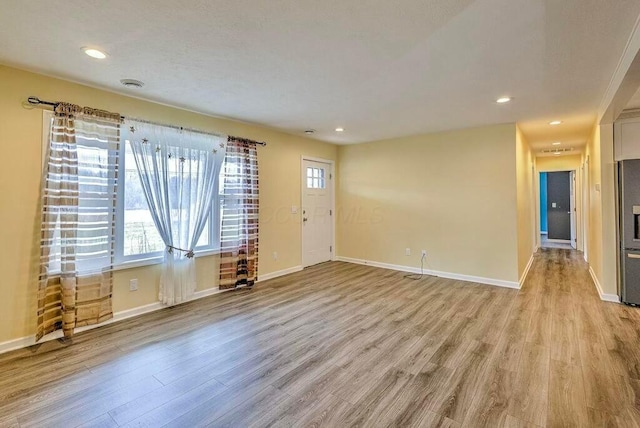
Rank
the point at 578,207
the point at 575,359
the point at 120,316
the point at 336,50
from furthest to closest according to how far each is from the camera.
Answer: the point at 578,207 < the point at 120,316 < the point at 575,359 < the point at 336,50

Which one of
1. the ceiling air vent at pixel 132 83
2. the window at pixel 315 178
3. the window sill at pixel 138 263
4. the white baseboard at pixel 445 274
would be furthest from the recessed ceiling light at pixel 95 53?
the white baseboard at pixel 445 274

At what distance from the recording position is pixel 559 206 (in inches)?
343

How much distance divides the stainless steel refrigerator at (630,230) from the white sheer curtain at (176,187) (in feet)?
17.2

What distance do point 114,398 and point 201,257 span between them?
2181mm

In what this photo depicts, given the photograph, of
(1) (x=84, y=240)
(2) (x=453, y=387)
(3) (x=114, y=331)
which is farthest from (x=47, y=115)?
(2) (x=453, y=387)

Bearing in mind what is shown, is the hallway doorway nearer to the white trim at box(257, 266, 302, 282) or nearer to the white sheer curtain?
the white trim at box(257, 266, 302, 282)

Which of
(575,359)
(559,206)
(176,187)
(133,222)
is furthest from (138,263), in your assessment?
(559,206)

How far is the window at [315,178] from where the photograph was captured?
19.1 ft

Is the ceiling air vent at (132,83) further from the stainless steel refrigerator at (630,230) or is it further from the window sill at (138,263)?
the stainless steel refrigerator at (630,230)

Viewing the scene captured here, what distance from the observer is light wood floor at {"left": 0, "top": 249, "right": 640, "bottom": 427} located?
1832 mm

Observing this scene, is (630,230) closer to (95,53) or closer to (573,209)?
(573,209)

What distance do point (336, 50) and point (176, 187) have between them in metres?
2.54

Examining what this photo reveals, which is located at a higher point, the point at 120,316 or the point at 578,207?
the point at 578,207

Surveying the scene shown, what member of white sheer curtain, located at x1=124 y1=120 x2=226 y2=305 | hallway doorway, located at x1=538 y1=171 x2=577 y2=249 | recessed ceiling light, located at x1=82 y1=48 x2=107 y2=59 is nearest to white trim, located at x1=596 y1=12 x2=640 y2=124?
recessed ceiling light, located at x1=82 y1=48 x2=107 y2=59
